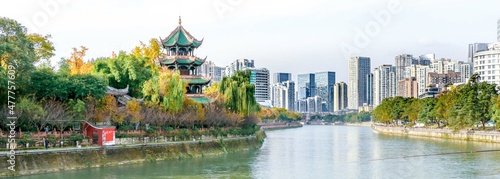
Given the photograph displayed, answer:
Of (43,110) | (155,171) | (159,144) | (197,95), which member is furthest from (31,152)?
(197,95)

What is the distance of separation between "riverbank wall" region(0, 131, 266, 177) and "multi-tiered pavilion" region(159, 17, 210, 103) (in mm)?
8051

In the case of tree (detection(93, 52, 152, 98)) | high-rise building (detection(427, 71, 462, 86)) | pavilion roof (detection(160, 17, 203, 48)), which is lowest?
tree (detection(93, 52, 152, 98))

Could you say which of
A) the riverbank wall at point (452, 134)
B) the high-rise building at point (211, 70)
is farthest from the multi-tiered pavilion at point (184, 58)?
the high-rise building at point (211, 70)

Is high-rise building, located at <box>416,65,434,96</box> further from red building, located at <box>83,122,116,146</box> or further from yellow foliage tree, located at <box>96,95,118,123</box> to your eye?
red building, located at <box>83,122,116,146</box>

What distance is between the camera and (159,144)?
3619 centimetres

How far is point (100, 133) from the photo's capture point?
32.4 meters

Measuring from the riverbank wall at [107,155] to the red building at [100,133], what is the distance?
1.76 feet

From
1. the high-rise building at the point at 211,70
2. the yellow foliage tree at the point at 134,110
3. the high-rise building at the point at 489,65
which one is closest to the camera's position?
the yellow foliage tree at the point at 134,110

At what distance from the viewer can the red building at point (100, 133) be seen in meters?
32.3

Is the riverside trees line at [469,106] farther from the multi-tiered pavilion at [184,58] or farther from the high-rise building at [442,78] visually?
Answer: the high-rise building at [442,78]

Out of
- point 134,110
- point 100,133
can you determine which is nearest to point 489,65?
point 134,110

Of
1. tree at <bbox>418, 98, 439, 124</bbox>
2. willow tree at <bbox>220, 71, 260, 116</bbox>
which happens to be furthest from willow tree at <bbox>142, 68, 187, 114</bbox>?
tree at <bbox>418, 98, 439, 124</bbox>

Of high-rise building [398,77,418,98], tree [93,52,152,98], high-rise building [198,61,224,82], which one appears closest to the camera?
tree [93,52,152,98]

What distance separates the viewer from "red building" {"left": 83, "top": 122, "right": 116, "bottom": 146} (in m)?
32.3
